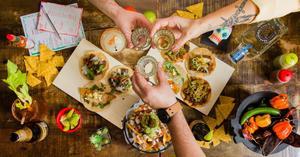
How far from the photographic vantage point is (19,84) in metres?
2.41

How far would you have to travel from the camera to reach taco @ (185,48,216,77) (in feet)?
8.11

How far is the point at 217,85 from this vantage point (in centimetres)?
247

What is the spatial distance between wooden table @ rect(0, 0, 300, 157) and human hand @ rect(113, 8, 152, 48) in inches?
6.2

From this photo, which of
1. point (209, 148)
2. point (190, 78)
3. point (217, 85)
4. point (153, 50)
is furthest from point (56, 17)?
point (209, 148)

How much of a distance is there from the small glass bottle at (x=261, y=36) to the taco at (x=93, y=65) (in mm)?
915

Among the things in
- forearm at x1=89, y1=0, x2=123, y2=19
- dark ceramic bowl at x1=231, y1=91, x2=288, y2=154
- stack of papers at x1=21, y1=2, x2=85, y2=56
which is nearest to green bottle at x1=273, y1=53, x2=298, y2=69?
dark ceramic bowl at x1=231, y1=91, x2=288, y2=154

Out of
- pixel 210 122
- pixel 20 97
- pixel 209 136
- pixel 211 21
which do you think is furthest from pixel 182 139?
pixel 20 97

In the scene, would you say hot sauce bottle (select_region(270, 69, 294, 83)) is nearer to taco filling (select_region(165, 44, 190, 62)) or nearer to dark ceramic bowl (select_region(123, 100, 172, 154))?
taco filling (select_region(165, 44, 190, 62))

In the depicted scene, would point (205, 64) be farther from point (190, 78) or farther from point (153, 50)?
point (153, 50)

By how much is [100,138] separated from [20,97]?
0.61 meters

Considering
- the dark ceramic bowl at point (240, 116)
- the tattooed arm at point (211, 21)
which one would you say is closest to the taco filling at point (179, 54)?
the tattooed arm at point (211, 21)

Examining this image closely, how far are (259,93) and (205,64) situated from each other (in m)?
0.43

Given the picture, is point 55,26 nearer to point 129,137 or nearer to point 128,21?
point 128,21

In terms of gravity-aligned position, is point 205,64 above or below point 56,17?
below
